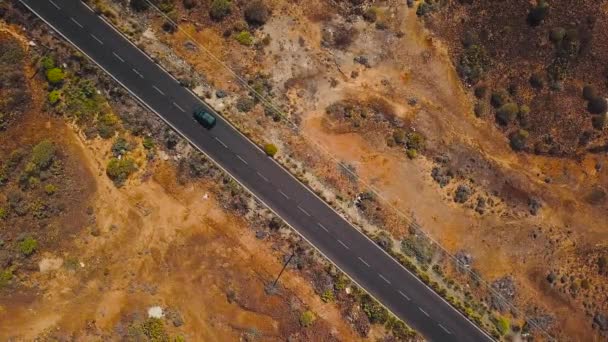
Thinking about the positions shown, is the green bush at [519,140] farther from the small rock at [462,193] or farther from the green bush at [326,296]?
the green bush at [326,296]

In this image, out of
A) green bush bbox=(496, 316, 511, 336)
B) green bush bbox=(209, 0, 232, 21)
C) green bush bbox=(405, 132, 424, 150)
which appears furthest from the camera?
green bush bbox=(405, 132, 424, 150)

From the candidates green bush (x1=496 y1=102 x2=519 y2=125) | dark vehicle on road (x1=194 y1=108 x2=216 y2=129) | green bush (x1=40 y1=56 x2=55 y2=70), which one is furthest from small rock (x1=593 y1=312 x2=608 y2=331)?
green bush (x1=40 y1=56 x2=55 y2=70)

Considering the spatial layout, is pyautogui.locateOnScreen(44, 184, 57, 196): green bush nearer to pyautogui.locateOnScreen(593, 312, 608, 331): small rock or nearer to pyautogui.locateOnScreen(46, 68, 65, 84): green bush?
pyautogui.locateOnScreen(46, 68, 65, 84): green bush

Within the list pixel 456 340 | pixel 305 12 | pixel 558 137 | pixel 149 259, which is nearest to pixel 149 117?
pixel 149 259

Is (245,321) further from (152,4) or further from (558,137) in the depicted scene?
(558,137)

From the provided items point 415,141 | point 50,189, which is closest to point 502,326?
point 415,141

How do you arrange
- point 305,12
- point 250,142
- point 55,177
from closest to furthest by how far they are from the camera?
1. point 55,177
2. point 250,142
3. point 305,12
